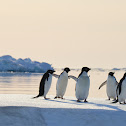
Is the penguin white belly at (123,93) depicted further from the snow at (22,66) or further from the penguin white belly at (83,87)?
the snow at (22,66)

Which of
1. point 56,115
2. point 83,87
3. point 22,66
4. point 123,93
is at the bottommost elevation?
point 56,115

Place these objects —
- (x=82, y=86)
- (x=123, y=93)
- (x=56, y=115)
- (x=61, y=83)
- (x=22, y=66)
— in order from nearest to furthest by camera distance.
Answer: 1. (x=56, y=115)
2. (x=123, y=93)
3. (x=82, y=86)
4. (x=61, y=83)
5. (x=22, y=66)

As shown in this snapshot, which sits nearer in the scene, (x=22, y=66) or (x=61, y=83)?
(x=61, y=83)

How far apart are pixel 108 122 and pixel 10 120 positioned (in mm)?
2101

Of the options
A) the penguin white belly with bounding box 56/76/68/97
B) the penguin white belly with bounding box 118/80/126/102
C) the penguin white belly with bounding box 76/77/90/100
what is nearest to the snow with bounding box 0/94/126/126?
the penguin white belly with bounding box 118/80/126/102

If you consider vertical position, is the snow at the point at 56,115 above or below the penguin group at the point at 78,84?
below

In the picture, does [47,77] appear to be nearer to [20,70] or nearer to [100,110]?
[100,110]

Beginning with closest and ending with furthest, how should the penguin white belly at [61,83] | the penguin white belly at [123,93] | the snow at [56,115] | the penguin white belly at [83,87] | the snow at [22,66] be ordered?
the snow at [56,115], the penguin white belly at [123,93], the penguin white belly at [83,87], the penguin white belly at [61,83], the snow at [22,66]

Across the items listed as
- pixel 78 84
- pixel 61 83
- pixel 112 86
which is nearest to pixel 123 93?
pixel 112 86

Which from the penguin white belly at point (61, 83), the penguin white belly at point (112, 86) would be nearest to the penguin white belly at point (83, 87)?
the penguin white belly at point (61, 83)

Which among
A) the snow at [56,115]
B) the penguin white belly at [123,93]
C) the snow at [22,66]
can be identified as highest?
the snow at [22,66]

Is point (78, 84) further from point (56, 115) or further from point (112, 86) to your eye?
point (56, 115)

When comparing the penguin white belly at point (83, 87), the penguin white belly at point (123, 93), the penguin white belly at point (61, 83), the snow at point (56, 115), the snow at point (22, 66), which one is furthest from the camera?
the snow at point (22, 66)

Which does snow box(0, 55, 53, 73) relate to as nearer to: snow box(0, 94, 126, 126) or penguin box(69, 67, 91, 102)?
penguin box(69, 67, 91, 102)
